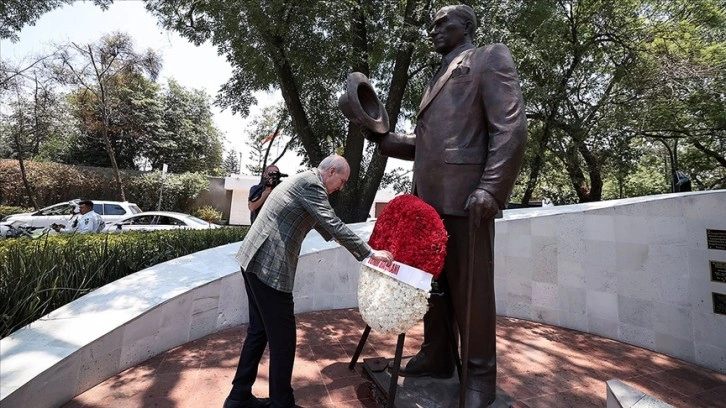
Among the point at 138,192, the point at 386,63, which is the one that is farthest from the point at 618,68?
the point at 138,192

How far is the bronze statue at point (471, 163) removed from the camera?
221cm

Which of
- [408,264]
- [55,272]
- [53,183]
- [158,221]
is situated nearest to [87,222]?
[55,272]

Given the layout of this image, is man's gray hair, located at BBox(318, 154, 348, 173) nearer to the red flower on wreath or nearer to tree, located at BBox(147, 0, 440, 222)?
the red flower on wreath

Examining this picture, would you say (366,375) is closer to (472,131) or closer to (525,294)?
(472,131)

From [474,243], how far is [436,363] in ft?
3.31

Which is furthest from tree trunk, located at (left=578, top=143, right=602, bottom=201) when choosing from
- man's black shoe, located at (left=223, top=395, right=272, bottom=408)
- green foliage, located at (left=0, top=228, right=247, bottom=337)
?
man's black shoe, located at (left=223, top=395, right=272, bottom=408)

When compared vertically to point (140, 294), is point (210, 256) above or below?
above

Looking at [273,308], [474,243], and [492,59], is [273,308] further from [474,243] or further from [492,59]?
[492,59]

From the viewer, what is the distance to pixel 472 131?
7.88 ft

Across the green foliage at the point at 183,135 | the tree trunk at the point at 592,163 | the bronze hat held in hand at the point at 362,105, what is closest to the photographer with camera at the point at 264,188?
the bronze hat held in hand at the point at 362,105

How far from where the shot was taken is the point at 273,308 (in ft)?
7.50

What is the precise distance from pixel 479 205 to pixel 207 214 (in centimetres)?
2174

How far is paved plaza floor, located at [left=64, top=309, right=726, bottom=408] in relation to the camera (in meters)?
2.61

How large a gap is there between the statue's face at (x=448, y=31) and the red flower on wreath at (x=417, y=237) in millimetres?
1137
